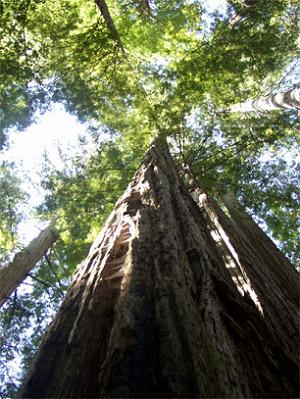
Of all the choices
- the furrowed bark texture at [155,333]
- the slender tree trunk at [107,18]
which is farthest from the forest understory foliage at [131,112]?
the furrowed bark texture at [155,333]

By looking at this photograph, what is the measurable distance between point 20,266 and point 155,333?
7.31m

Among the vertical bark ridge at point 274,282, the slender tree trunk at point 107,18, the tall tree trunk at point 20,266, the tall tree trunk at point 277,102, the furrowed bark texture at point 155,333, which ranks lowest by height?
the furrowed bark texture at point 155,333

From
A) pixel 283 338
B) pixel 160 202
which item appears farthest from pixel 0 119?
pixel 283 338

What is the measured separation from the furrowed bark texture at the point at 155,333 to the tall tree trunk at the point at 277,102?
5.80m

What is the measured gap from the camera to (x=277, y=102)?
327 inches

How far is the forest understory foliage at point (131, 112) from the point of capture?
30.7 ft

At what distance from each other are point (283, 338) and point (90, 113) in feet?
30.1

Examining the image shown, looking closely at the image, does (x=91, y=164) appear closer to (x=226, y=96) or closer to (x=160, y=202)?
(x=226, y=96)

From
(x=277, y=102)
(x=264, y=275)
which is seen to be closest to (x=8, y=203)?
(x=277, y=102)

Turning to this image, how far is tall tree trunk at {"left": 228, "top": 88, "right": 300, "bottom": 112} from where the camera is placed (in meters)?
7.62

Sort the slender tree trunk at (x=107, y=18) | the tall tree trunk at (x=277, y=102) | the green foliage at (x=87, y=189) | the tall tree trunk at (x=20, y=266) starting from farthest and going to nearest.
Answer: the green foliage at (x=87, y=189) → the slender tree trunk at (x=107, y=18) → the tall tree trunk at (x=20, y=266) → the tall tree trunk at (x=277, y=102)

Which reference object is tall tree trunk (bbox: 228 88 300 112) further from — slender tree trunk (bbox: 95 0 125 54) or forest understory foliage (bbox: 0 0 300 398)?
slender tree trunk (bbox: 95 0 125 54)

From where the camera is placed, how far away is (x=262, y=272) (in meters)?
3.45

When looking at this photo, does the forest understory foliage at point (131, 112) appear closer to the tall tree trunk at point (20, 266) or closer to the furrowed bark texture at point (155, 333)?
the tall tree trunk at point (20, 266)
